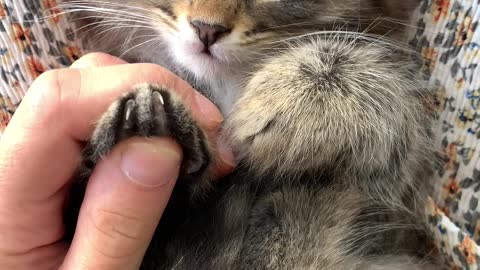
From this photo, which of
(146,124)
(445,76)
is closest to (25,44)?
(146,124)

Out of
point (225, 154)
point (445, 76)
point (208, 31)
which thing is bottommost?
point (225, 154)

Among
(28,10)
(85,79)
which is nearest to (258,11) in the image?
(85,79)

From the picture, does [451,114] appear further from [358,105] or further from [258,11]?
[258,11]

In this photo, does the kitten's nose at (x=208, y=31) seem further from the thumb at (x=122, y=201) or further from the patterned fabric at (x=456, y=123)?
the patterned fabric at (x=456, y=123)

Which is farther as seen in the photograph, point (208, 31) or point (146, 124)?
point (208, 31)

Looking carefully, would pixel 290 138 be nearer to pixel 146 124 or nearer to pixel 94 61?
pixel 146 124

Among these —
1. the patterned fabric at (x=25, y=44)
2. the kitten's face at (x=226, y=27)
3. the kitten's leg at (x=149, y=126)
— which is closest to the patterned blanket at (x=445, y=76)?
the patterned fabric at (x=25, y=44)

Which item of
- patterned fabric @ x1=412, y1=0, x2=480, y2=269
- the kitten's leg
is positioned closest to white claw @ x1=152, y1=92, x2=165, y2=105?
the kitten's leg
